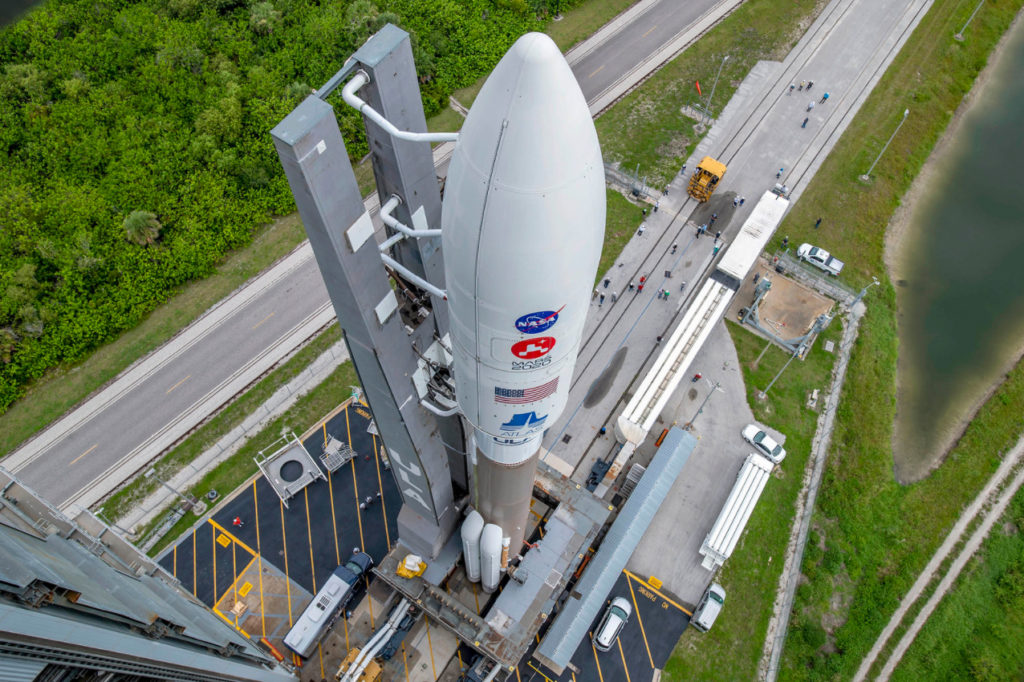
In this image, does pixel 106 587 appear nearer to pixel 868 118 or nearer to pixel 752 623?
pixel 752 623

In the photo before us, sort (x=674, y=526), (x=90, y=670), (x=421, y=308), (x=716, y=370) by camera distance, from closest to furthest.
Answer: (x=90, y=670) < (x=421, y=308) < (x=674, y=526) < (x=716, y=370)

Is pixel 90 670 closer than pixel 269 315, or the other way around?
pixel 90 670

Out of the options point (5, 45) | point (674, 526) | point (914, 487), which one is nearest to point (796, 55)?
point (914, 487)

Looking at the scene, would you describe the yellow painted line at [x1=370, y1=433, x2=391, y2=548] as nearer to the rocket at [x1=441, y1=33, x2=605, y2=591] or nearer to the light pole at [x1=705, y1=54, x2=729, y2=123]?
the rocket at [x1=441, y1=33, x2=605, y2=591]

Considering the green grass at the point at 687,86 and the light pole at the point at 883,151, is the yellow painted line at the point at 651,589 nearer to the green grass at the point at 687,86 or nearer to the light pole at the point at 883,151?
the green grass at the point at 687,86

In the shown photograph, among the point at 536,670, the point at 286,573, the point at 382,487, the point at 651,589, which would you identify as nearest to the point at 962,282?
the point at 651,589

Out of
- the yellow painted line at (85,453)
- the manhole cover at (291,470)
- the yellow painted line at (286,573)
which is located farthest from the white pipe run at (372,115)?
the yellow painted line at (85,453)
